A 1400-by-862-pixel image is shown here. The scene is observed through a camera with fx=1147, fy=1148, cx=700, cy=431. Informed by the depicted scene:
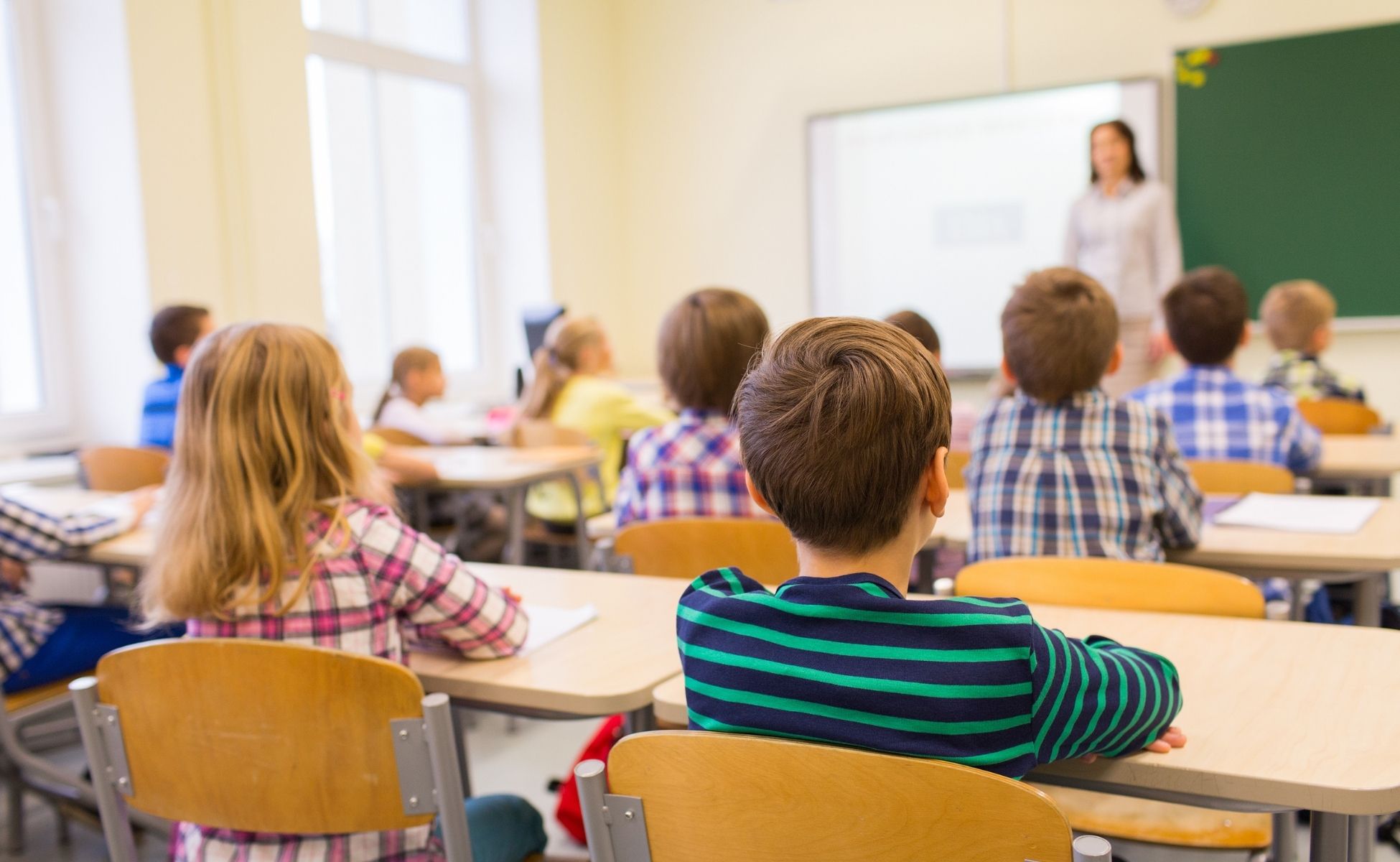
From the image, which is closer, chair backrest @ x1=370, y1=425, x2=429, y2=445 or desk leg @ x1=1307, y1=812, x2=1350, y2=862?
desk leg @ x1=1307, y1=812, x2=1350, y2=862

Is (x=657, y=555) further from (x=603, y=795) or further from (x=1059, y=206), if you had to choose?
(x=1059, y=206)

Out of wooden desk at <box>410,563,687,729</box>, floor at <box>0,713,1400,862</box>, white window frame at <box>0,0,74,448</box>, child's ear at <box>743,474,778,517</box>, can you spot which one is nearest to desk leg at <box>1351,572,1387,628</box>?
floor at <box>0,713,1400,862</box>

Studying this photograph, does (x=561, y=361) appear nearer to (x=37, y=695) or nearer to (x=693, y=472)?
(x=693, y=472)

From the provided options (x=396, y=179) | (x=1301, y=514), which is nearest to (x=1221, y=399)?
(x=1301, y=514)

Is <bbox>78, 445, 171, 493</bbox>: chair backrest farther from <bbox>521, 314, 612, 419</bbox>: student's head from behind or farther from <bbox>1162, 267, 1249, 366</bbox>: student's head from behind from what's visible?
<bbox>1162, 267, 1249, 366</bbox>: student's head from behind

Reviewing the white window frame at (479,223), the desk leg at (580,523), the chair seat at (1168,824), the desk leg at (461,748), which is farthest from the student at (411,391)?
the chair seat at (1168,824)

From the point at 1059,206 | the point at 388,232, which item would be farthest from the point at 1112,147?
the point at 388,232

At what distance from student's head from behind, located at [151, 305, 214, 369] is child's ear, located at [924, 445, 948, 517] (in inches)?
118

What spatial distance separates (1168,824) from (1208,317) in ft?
5.16

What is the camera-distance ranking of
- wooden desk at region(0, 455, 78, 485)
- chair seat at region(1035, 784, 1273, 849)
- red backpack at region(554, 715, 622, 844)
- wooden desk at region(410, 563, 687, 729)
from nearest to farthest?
wooden desk at region(410, 563, 687, 729)
chair seat at region(1035, 784, 1273, 849)
red backpack at region(554, 715, 622, 844)
wooden desk at region(0, 455, 78, 485)

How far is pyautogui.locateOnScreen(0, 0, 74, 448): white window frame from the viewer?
408 cm

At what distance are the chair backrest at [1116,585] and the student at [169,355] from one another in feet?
8.98

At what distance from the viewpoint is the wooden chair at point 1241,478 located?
2.43m

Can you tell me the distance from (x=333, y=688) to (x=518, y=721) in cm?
199
